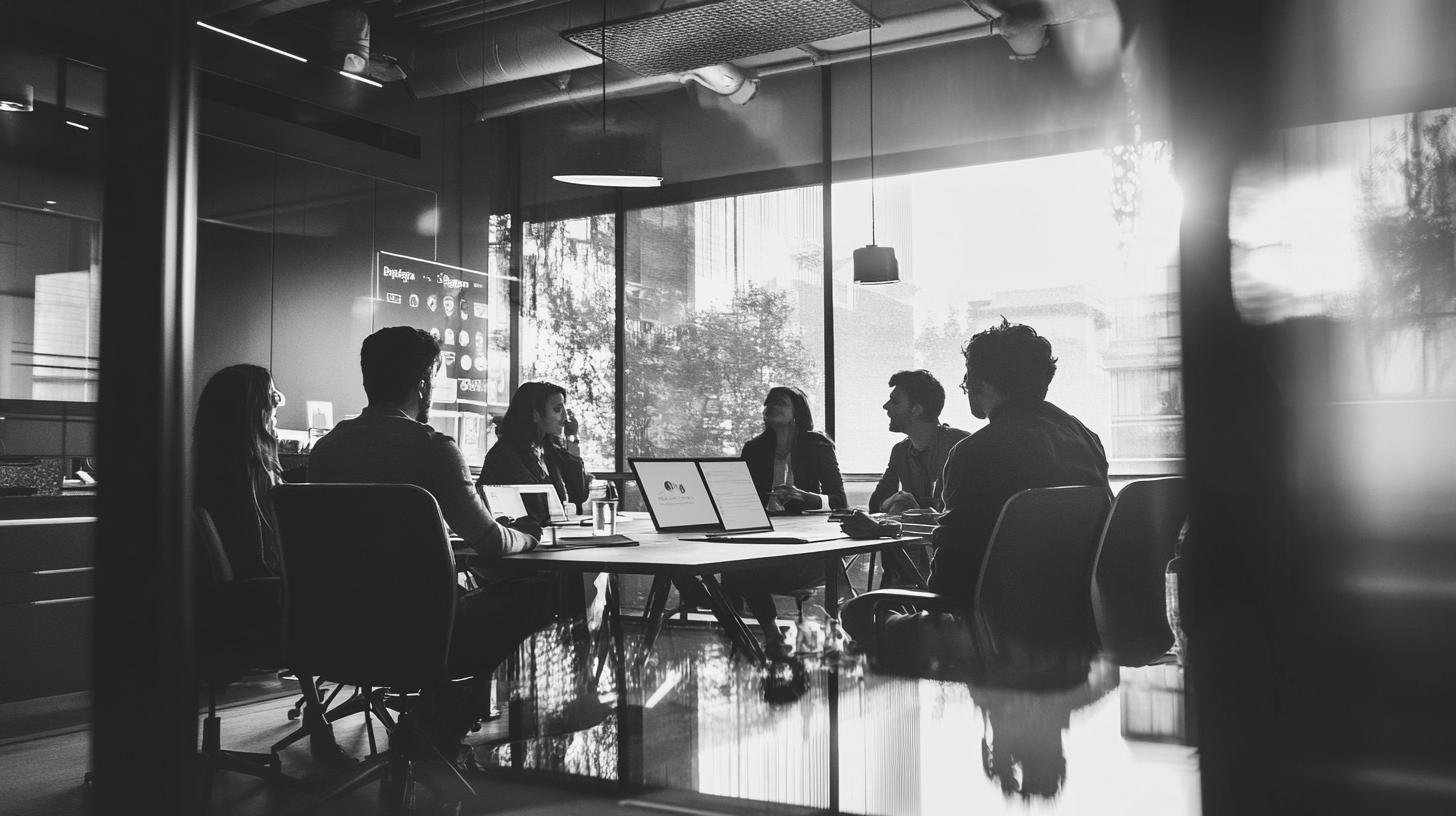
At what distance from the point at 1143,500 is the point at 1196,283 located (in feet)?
7.56

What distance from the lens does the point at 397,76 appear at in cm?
649

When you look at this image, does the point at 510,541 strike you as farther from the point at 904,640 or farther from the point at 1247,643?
the point at 1247,643

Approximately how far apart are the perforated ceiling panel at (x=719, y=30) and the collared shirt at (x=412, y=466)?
2.48 m

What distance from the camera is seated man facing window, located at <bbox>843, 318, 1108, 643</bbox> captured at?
2643 mm

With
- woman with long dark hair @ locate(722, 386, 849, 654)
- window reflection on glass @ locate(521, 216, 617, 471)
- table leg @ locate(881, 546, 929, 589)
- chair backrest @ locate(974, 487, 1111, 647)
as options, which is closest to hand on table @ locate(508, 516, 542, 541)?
chair backrest @ locate(974, 487, 1111, 647)

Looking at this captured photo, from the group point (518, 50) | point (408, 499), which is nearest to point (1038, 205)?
point (518, 50)

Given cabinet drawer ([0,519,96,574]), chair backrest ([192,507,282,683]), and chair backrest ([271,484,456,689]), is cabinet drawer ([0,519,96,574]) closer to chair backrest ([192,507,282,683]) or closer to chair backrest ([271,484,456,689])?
chair backrest ([192,507,282,683])

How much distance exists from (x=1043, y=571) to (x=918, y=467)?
2497 millimetres

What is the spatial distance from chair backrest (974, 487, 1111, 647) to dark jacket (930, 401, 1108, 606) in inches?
3.8

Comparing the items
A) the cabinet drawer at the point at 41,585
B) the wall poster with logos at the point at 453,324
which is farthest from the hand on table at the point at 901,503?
the wall poster with logos at the point at 453,324

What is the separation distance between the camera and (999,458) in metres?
2.66

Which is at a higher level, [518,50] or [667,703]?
[518,50]

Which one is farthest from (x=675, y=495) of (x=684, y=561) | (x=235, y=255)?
(x=235, y=255)

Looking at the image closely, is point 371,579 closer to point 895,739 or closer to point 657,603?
point 895,739
